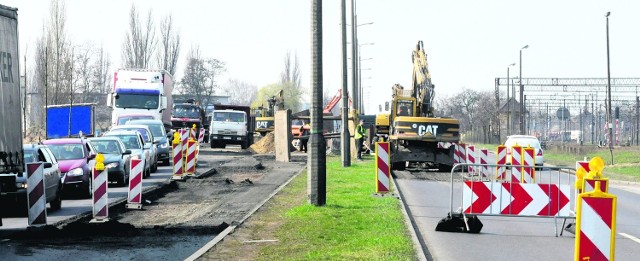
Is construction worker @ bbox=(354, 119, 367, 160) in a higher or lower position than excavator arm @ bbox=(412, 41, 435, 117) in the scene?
lower

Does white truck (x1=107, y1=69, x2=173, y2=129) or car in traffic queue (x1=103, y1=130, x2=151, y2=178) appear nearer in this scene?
car in traffic queue (x1=103, y1=130, x2=151, y2=178)

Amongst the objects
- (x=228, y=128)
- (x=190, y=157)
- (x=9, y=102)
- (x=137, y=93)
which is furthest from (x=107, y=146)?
(x=228, y=128)

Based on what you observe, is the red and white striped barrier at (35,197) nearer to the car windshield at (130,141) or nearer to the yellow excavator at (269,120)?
the car windshield at (130,141)

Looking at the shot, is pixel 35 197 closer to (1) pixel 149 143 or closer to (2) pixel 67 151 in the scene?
(2) pixel 67 151

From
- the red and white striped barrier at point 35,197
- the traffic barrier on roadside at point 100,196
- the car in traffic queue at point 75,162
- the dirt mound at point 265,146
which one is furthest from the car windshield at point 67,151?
the dirt mound at point 265,146

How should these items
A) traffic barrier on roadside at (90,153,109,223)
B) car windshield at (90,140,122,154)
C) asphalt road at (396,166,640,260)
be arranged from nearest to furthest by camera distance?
asphalt road at (396,166,640,260) → traffic barrier on roadside at (90,153,109,223) → car windshield at (90,140,122,154)

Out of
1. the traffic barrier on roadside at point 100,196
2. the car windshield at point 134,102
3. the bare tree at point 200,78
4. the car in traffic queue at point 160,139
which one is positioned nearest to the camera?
the traffic barrier on roadside at point 100,196

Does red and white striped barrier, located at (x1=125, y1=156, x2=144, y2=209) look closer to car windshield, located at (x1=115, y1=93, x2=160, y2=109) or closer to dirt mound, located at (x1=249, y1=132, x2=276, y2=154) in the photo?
car windshield, located at (x1=115, y1=93, x2=160, y2=109)

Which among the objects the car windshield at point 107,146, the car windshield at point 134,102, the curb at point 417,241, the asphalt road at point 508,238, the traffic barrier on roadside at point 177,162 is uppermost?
the car windshield at point 134,102

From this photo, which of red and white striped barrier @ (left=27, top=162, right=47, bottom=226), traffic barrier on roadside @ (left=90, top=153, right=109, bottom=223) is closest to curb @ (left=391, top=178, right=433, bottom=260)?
traffic barrier on roadside @ (left=90, top=153, right=109, bottom=223)

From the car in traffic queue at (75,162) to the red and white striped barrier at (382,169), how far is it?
6473mm

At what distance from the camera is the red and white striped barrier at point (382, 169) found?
75.0 ft

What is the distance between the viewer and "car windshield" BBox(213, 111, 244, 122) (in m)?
57.1

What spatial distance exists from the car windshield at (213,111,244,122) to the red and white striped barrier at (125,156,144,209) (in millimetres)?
36045
